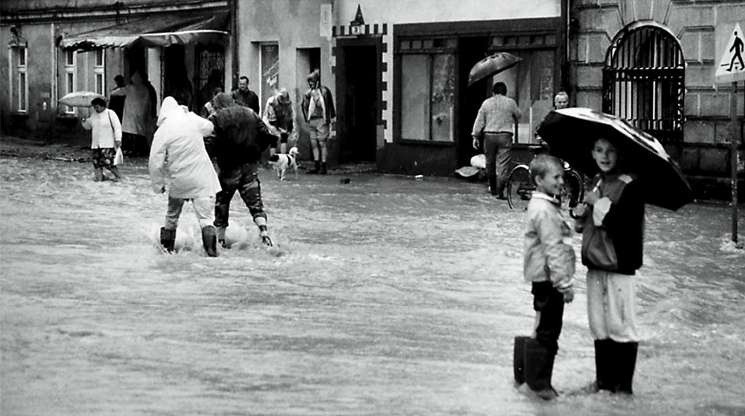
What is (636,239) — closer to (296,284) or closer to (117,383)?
(117,383)

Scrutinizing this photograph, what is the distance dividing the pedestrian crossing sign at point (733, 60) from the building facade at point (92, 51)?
63.3 feet

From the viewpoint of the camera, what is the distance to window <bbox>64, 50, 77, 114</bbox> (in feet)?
156

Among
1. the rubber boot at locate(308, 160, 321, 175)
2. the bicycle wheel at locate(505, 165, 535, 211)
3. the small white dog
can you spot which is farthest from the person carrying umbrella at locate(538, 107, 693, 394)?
the rubber boot at locate(308, 160, 321, 175)

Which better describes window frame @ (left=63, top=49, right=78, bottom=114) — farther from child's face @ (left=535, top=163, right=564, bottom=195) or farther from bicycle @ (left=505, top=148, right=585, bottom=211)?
child's face @ (left=535, top=163, right=564, bottom=195)

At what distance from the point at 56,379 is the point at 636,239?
3536 millimetres

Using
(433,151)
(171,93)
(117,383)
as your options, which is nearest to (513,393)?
(117,383)

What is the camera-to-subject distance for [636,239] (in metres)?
10.1

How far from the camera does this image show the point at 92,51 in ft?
148

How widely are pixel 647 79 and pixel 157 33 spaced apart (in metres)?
14.6

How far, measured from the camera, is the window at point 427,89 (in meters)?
33.6

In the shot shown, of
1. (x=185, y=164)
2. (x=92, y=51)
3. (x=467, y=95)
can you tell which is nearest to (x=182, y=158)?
(x=185, y=164)

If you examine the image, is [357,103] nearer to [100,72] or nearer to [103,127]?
[103,127]

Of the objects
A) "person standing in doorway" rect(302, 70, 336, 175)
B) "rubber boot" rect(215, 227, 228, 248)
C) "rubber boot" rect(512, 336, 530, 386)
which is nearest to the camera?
"rubber boot" rect(512, 336, 530, 386)

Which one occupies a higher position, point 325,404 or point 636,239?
point 636,239
